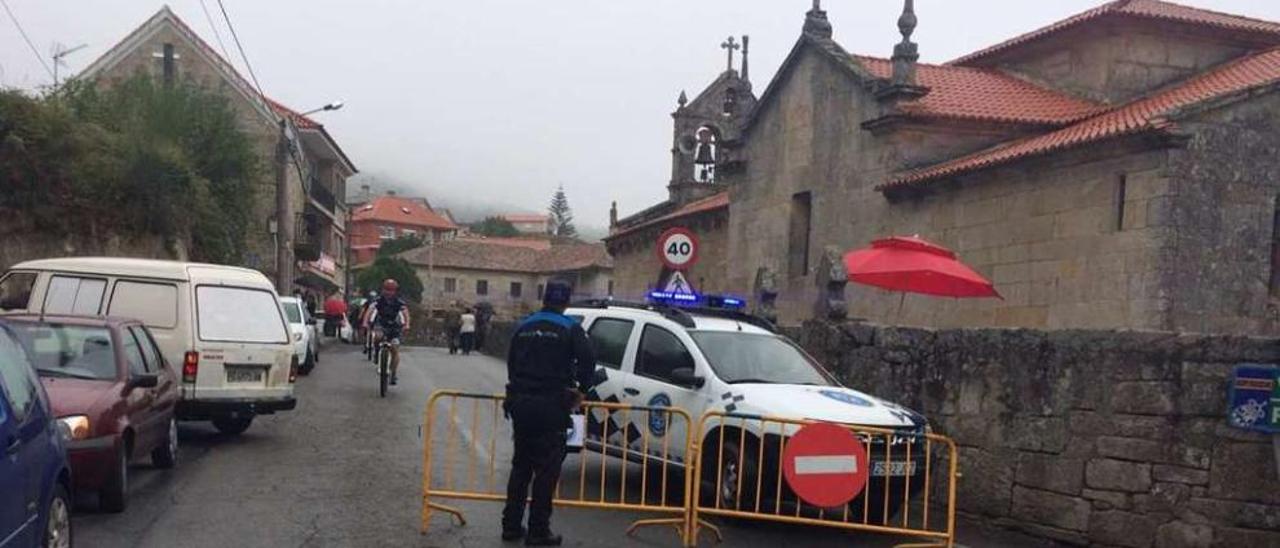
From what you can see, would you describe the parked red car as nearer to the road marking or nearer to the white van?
the white van

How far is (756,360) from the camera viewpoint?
10.2 metres

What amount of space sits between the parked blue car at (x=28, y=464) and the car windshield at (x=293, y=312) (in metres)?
17.3

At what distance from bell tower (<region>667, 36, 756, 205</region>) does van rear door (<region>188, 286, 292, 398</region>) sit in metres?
28.5

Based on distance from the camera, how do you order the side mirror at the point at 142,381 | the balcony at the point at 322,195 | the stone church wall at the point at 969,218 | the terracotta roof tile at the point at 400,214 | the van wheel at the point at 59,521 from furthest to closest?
1. the terracotta roof tile at the point at 400,214
2. the balcony at the point at 322,195
3. the stone church wall at the point at 969,218
4. the side mirror at the point at 142,381
5. the van wheel at the point at 59,521

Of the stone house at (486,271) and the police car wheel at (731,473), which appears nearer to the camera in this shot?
the police car wheel at (731,473)

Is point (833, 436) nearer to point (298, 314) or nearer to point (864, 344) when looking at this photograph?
point (864, 344)

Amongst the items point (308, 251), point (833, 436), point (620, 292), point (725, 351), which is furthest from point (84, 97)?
point (833, 436)

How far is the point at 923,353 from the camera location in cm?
1134

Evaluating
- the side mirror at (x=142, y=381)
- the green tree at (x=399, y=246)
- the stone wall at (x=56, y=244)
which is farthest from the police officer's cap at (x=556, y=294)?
the green tree at (x=399, y=246)

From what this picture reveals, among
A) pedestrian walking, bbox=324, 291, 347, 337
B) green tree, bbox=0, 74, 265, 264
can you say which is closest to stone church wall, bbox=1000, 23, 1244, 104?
green tree, bbox=0, 74, 265, 264

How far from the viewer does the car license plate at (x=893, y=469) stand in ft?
28.1

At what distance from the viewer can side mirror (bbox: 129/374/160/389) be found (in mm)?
8906

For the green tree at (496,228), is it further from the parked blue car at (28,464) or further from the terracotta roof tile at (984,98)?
the parked blue car at (28,464)

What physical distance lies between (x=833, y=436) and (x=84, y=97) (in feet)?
94.8
